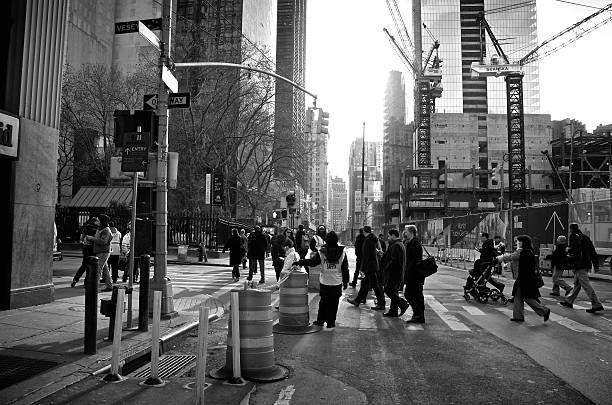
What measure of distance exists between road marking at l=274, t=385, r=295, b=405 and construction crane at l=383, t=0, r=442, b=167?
385ft

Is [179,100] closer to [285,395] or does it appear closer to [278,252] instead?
[285,395]

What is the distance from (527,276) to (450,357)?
152 inches

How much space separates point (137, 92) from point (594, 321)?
33.1m

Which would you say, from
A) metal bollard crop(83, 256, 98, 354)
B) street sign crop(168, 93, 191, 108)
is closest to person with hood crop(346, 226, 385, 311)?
street sign crop(168, 93, 191, 108)

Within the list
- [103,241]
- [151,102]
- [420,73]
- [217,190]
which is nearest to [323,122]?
[217,190]

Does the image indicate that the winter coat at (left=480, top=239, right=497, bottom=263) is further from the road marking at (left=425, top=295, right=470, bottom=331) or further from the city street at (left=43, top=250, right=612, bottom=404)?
the city street at (left=43, top=250, right=612, bottom=404)

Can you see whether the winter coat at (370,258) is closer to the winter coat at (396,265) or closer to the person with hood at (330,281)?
the winter coat at (396,265)

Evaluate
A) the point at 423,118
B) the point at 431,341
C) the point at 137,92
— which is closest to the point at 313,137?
the point at 137,92

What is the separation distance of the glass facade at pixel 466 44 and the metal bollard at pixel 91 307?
137 meters

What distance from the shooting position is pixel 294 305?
343 inches

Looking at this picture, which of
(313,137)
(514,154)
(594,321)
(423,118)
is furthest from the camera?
(423,118)

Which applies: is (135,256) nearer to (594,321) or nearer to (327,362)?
(327,362)

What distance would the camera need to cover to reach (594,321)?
32.6ft

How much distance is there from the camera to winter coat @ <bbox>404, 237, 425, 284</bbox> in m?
9.74
